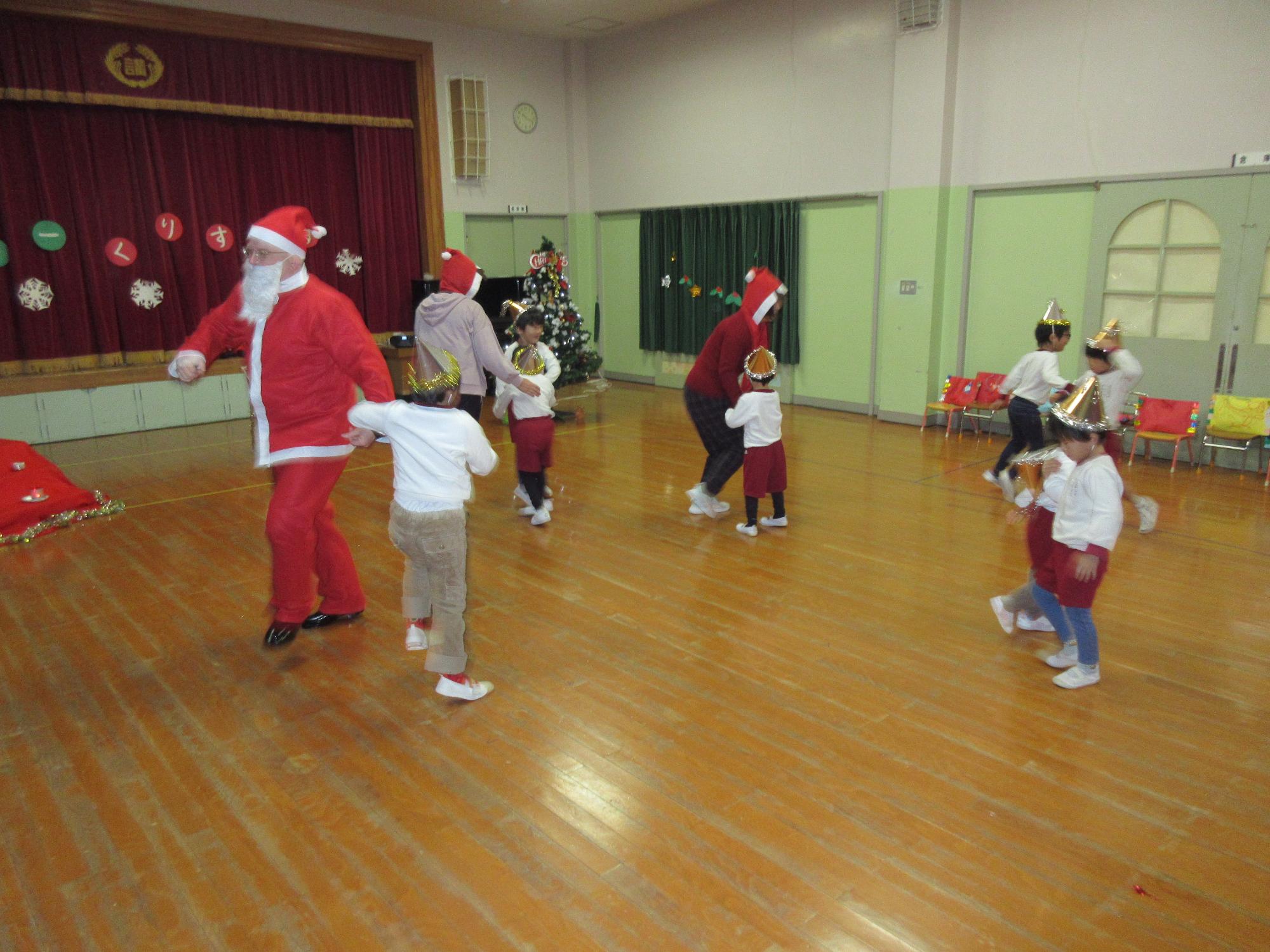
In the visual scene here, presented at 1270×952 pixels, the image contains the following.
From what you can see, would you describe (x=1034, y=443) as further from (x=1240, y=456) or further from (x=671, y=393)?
(x=671, y=393)

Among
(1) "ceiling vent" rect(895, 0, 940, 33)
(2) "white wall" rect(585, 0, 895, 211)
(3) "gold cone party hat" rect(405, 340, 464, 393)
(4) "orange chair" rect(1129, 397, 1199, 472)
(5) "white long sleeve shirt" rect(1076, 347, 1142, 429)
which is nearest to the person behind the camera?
(3) "gold cone party hat" rect(405, 340, 464, 393)

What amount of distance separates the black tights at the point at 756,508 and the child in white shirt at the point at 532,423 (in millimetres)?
1231

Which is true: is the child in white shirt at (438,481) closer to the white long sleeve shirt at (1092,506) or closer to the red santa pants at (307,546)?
the red santa pants at (307,546)

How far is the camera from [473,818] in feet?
8.55

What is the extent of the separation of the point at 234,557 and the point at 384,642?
167 centimetres

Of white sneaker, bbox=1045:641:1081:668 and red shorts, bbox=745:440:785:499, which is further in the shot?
red shorts, bbox=745:440:785:499

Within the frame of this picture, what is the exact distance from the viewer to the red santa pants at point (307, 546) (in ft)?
11.8

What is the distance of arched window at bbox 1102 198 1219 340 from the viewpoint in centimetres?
674

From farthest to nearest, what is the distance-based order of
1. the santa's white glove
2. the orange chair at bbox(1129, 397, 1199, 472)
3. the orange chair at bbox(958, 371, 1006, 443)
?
the orange chair at bbox(958, 371, 1006, 443) → the orange chair at bbox(1129, 397, 1199, 472) → the santa's white glove

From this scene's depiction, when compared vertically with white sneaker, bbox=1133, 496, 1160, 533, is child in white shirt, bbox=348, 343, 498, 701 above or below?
above

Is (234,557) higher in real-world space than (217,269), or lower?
lower

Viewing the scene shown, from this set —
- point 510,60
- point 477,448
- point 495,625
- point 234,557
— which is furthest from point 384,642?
point 510,60

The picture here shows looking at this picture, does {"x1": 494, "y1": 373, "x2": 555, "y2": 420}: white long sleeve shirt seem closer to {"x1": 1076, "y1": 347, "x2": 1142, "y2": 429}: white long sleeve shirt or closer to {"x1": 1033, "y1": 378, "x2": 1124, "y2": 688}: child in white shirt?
{"x1": 1033, "y1": 378, "x2": 1124, "y2": 688}: child in white shirt

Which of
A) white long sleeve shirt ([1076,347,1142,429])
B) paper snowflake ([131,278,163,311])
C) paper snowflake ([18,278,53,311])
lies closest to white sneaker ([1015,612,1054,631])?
white long sleeve shirt ([1076,347,1142,429])
